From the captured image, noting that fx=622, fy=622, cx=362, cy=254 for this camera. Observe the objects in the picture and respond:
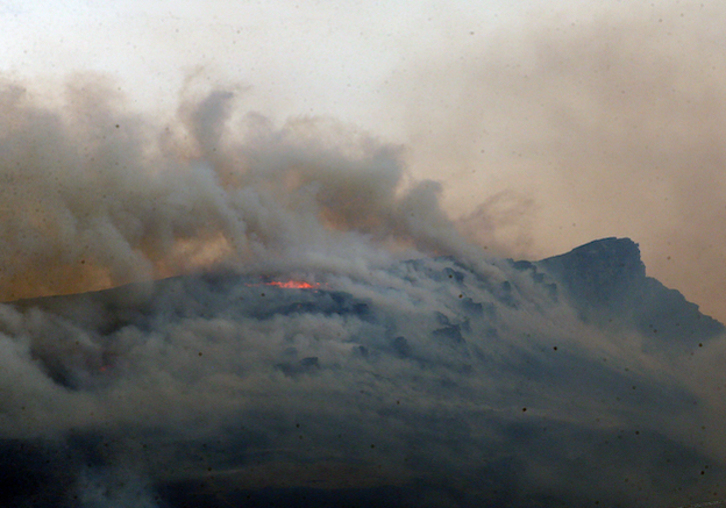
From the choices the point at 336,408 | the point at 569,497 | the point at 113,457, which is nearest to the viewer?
the point at 113,457

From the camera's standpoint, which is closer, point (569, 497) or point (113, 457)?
point (113, 457)

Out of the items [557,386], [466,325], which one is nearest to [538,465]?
[557,386]

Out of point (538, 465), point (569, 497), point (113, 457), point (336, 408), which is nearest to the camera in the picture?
point (113, 457)

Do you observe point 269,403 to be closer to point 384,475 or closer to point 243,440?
point 243,440

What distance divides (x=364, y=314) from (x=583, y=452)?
61.5m

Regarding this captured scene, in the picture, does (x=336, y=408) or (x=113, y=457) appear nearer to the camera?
(x=113, y=457)

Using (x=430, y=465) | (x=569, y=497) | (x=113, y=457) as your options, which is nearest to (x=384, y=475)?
(x=430, y=465)

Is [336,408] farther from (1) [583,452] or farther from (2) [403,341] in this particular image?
(1) [583,452]

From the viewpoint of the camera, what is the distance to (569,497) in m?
137

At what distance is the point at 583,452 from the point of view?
148 metres

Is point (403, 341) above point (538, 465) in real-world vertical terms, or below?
above

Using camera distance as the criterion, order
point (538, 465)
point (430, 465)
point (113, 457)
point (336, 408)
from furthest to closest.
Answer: point (336, 408) < point (430, 465) < point (538, 465) < point (113, 457)

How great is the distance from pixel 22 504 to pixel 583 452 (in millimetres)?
118062

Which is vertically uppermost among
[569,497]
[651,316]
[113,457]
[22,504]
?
[651,316]
